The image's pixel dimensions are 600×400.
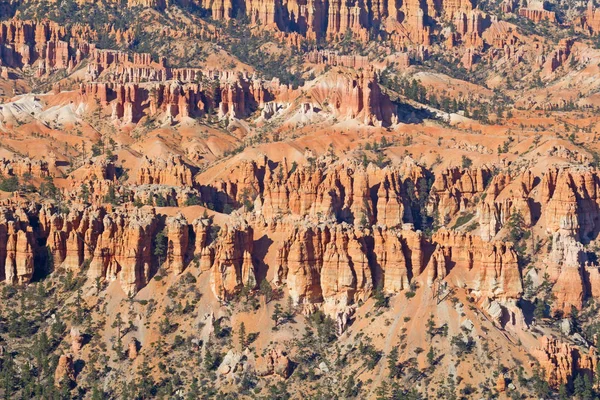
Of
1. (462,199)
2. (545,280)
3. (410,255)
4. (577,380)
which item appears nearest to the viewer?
(577,380)

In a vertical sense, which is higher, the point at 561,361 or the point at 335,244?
the point at 335,244

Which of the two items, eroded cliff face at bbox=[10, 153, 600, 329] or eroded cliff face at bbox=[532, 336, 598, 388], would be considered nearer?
eroded cliff face at bbox=[532, 336, 598, 388]

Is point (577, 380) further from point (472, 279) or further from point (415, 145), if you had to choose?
point (415, 145)

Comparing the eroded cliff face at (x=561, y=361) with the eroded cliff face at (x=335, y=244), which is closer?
the eroded cliff face at (x=561, y=361)

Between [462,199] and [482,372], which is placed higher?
[482,372]

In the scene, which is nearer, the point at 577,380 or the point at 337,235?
the point at 577,380

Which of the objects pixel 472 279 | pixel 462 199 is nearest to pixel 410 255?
pixel 472 279

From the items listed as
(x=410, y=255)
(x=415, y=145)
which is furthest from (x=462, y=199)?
(x=410, y=255)

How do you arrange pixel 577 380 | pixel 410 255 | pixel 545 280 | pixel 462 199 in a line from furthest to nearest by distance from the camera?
pixel 462 199 < pixel 545 280 < pixel 410 255 < pixel 577 380

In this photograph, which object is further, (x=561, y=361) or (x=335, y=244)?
(x=335, y=244)
